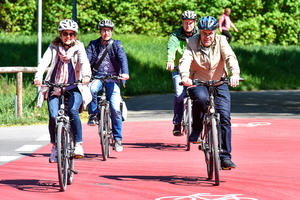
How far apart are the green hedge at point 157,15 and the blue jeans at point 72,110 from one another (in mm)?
31257

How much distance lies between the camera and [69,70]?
29.1ft

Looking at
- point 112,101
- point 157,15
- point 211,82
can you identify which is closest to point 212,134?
point 211,82

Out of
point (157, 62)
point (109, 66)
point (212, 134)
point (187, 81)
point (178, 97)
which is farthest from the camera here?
point (157, 62)

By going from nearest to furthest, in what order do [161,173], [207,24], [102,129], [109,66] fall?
[207,24] → [161,173] → [102,129] → [109,66]

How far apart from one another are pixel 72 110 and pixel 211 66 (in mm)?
1639

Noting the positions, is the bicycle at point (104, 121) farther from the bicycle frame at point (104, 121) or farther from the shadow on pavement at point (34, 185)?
the shadow on pavement at point (34, 185)

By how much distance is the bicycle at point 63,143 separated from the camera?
26.3 ft

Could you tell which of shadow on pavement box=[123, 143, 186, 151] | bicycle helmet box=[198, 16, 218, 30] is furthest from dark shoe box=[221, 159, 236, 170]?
shadow on pavement box=[123, 143, 186, 151]

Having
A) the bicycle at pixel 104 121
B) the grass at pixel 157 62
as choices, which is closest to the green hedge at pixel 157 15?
the grass at pixel 157 62

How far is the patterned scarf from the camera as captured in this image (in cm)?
879

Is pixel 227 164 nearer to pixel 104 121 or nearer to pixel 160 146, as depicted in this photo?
pixel 104 121

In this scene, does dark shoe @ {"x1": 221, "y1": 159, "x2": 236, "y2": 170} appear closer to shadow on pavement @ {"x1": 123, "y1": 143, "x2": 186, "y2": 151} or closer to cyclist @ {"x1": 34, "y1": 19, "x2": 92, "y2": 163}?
cyclist @ {"x1": 34, "y1": 19, "x2": 92, "y2": 163}

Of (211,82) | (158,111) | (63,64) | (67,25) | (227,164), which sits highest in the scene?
(67,25)

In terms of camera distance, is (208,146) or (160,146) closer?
(208,146)
